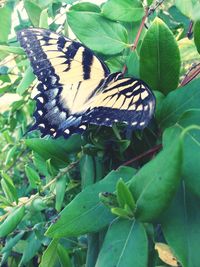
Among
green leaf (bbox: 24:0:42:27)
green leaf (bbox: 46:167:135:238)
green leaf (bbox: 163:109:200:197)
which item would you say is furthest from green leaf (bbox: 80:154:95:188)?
green leaf (bbox: 24:0:42:27)

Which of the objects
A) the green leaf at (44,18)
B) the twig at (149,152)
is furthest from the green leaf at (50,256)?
the green leaf at (44,18)

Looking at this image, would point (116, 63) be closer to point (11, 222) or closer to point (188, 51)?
point (188, 51)

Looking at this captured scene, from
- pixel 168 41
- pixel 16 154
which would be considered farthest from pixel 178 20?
pixel 16 154

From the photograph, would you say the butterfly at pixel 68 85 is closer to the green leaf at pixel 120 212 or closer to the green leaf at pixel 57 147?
the green leaf at pixel 57 147

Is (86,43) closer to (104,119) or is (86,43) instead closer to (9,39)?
(104,119)

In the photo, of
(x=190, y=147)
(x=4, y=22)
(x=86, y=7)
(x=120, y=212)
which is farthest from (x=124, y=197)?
(x=4, y=22)

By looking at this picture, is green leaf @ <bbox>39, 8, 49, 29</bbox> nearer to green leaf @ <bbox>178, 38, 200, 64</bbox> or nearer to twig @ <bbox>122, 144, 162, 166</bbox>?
green leaf @ <bbox>178, 38, 200, 64</bbox>
